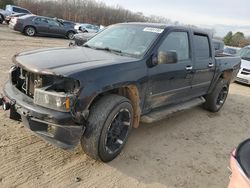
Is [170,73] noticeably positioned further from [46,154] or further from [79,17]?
[79,17]

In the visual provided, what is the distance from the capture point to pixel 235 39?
136 feet

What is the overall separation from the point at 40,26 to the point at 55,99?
17.3m

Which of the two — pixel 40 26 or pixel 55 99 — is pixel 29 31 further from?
pixel 55 99

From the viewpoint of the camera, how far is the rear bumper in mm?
2840

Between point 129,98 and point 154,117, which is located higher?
point 129,98

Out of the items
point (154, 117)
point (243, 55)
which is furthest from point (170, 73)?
point (243, 55)

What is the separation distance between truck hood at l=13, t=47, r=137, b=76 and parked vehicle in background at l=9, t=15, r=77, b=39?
50.7 feet

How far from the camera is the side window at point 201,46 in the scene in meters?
5.00

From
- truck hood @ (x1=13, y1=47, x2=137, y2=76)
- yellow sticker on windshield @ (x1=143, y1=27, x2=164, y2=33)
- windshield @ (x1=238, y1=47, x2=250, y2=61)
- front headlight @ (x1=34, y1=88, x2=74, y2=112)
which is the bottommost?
windshield @ (x1=238, y1=47, x2=250, y2=61)

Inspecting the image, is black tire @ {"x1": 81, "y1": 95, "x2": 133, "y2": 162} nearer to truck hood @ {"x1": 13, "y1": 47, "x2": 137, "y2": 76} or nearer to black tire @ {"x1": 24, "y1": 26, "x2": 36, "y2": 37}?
truck hood @ {"x1": 13, "y1": 47, "x2": 137, "y2": 76}

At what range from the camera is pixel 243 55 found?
38.8 feet

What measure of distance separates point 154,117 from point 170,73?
74 centimetres

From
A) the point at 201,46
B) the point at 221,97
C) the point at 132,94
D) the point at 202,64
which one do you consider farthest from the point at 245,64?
the point at 132,94

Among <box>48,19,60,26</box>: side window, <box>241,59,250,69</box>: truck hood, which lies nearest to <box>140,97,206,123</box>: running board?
<box>241,59,250,69</box>: truck hood
